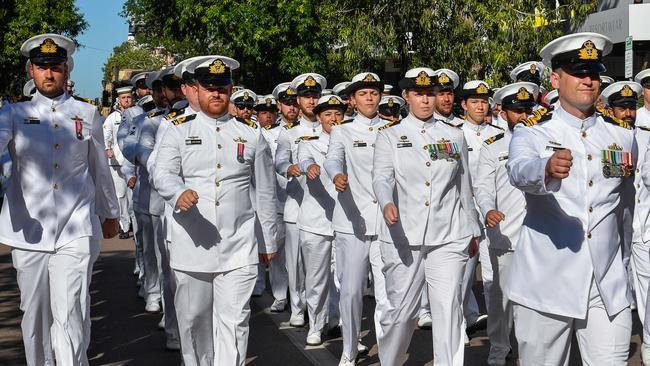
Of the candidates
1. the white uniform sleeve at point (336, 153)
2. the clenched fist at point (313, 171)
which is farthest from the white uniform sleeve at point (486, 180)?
the clenched fist at point (313, 171)

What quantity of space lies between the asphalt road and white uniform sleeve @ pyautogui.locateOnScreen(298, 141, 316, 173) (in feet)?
5.40

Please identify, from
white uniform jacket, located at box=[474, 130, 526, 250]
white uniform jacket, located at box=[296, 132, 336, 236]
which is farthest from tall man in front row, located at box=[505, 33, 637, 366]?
white uniform jacket, located at box=[296, 132, 336, 236]

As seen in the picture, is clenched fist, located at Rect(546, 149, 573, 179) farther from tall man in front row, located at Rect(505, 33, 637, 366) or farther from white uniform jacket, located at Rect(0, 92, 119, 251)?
white uniform jacket, located at Rect(0, 92, 119, 251)

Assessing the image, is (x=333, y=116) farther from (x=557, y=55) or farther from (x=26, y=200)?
(x=557, y=55)

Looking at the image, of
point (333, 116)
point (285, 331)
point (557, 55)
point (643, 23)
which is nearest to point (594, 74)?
point (557, 55)

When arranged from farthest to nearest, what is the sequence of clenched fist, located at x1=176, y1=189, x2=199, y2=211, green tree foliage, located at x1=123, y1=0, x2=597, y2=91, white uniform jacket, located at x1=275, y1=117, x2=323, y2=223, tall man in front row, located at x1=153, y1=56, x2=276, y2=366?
green tree foliage, located at x1=123, y1=0, x2=597, y2=91
white uniform jacket, located at x1=275, y1=117, x2=323, y2=223
tall man in front row, located at x1=153, y1=56, x2=276, y2=366
clenched fist, located at x1=176, y1=189, x2=199, y2=211

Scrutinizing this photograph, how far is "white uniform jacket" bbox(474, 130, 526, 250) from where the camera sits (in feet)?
29.7

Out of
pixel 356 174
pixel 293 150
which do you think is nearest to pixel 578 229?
pixel 356 174

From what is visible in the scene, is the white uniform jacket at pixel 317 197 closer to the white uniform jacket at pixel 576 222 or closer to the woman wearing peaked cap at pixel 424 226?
the woman wearing peaked cap at pixel 424 226

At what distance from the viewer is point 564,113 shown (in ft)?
18.8

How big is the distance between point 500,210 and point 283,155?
2.70 metres

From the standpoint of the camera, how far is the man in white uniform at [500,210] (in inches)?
357

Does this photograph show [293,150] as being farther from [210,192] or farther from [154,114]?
[210,192]

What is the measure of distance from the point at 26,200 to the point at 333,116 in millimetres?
3841
